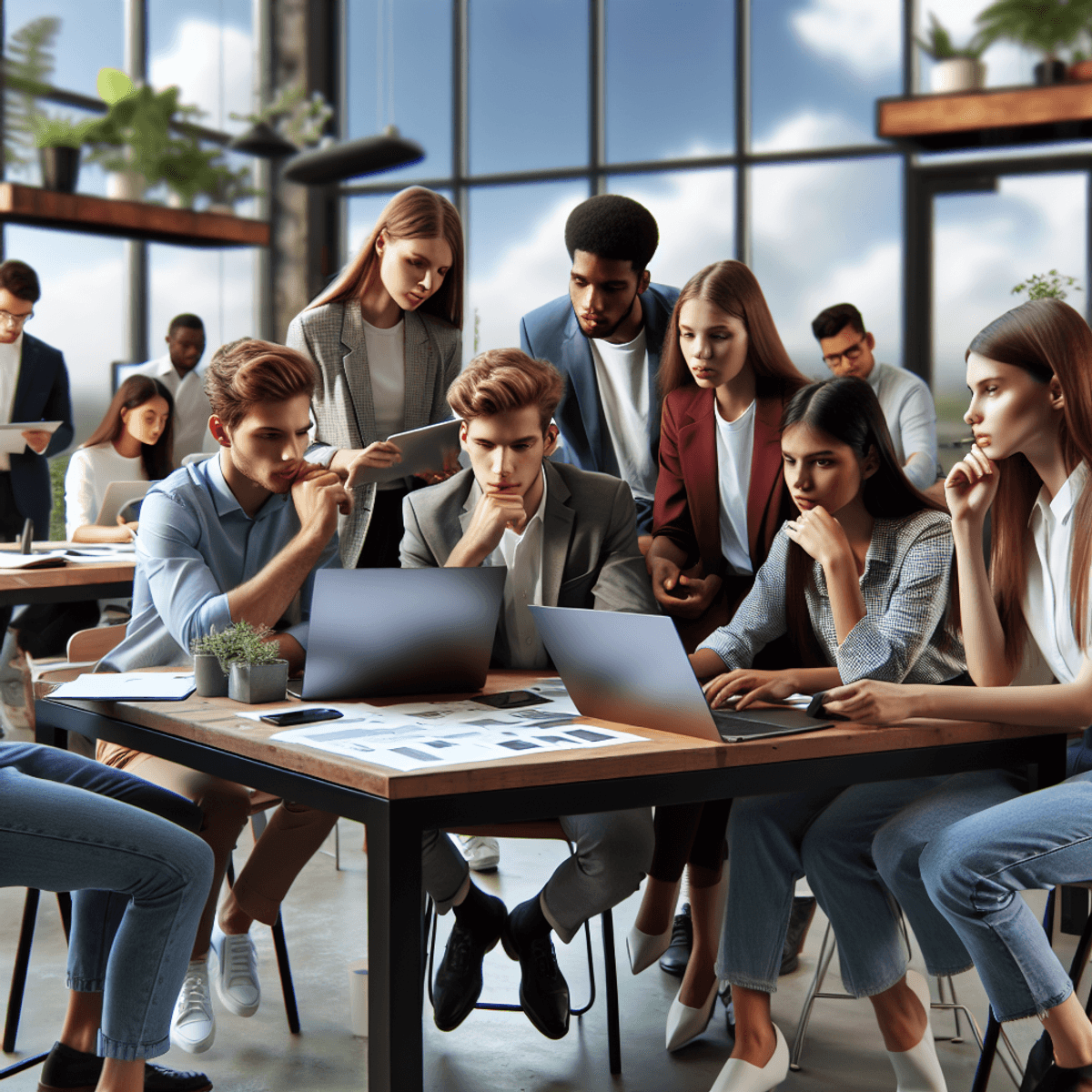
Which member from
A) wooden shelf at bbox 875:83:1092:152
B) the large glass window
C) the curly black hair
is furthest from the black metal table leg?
the large glass window

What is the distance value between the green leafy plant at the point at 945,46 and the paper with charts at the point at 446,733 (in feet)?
16.8

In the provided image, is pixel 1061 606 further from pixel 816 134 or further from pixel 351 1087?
pixel 816 134

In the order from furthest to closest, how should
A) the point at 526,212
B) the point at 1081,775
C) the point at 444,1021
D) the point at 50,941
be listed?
the point at 526,212 < the point at 50,941 < the point at 444,1021 < the point at 1081,775

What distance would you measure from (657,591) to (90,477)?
301 cm

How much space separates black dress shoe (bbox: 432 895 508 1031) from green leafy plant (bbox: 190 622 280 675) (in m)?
0.72

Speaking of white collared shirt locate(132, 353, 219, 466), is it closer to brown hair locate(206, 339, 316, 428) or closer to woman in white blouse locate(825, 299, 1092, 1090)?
brown hair locate(206, 339, 316, 428)

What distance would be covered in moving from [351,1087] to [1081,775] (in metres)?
1.35

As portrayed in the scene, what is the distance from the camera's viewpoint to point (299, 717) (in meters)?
1.84

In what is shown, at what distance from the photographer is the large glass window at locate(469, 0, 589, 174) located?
8.16 meters

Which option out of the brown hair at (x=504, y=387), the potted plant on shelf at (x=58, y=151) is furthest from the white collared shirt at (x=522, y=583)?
the potted plant on shelf at (x=58, y=151)

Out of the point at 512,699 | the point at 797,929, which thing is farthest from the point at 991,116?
the point at 512,699

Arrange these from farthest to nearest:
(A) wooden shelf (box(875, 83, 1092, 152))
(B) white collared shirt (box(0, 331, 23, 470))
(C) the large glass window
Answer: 1. (C) the large glass window
2. (A) wooden shelf (box(875, 83, 1092, 152))
3. (B) white collared shirt (box(0, 331, 23, 470))

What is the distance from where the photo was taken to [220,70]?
8.47m

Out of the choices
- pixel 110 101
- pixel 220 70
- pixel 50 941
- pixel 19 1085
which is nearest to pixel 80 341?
pixel 110 101
